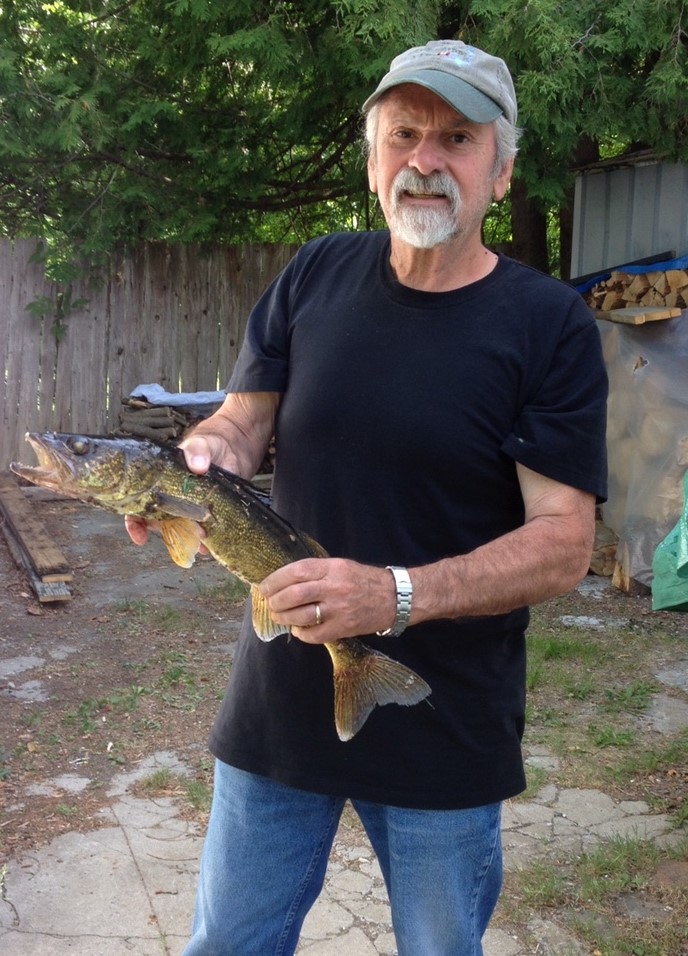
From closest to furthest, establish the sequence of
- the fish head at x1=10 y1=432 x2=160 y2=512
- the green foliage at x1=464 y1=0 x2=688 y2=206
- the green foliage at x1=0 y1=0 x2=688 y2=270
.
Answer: the fish head at x1=10 y1=432 x2=160 y2=512, the green foliage at x1=464 y1=0 x2=688 y2=206, the green foliage at x1=0 y1=0 x2=688 y2=270

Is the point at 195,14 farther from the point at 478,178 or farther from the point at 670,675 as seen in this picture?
the point at 478,178

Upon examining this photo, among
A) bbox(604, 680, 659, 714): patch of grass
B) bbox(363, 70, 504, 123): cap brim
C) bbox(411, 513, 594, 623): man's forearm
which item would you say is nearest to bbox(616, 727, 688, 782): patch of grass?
bbox(604, 680, 659, 714): patch of grass

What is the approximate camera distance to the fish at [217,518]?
7.45ft

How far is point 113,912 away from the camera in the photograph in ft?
13.4

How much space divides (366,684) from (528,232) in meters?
9.16

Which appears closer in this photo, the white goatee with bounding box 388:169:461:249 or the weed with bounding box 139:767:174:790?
the white goatee with bounding box 388:169:461:249

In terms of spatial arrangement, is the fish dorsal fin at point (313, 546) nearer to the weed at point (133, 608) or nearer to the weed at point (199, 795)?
the weed at point (199, 795)

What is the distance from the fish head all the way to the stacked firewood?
21.4 feet

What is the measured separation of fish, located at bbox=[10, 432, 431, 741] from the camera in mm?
2271

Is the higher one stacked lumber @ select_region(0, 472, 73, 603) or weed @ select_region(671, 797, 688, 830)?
stacked lumber @ select_region(0, 472, 73, 603)

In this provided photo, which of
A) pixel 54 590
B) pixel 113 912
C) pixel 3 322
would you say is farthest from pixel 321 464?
pixel 3 322

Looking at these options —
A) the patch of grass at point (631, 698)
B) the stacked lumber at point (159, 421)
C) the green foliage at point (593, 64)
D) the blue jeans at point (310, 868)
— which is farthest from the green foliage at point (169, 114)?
the blue jeans at point (310, 868)

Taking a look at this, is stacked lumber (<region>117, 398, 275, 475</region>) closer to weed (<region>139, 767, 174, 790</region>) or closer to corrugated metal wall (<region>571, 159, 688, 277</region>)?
corrugated metal wall (<region>571, 159, 688, 277</region>)

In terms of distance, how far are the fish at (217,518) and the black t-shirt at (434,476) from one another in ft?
0.36
